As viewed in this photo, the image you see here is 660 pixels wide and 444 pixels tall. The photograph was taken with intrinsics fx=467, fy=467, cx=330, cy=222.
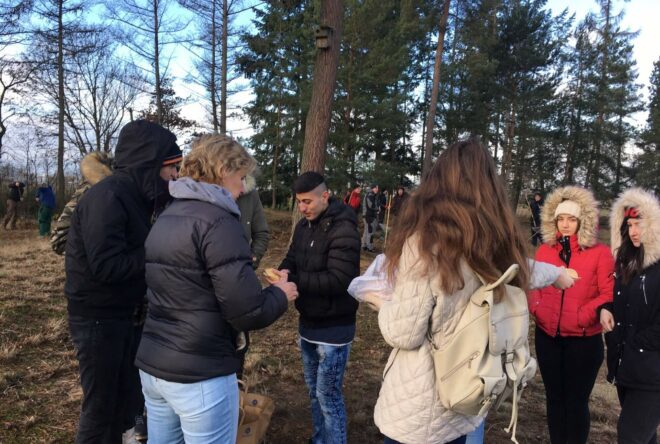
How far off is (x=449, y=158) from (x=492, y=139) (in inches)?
1086

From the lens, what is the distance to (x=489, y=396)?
1.70 metres

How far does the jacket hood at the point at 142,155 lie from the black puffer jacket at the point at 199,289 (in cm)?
77

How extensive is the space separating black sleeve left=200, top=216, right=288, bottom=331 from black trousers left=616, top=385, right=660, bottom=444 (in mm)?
2294

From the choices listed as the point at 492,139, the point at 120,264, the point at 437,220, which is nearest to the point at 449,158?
the point at 437,220

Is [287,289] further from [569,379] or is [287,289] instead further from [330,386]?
[569,379]

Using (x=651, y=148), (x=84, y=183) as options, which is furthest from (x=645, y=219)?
(x=651, y=148)

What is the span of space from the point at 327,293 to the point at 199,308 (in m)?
1.10

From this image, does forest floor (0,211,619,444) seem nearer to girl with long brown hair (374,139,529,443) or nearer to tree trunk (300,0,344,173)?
girl with long brown hair (374,139,529,443)

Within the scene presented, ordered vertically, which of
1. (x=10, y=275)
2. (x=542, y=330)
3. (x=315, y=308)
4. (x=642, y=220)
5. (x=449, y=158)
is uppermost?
(x=449, y=158)

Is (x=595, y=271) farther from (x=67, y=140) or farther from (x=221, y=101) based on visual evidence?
(x=67, y=140)

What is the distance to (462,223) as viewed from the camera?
1721mm

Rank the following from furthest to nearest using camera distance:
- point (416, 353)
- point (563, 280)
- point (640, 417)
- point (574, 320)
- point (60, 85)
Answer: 1. point (60, 85)
2. point (574, 320)
3. point (640, 417)
4. point (563, 280)
5. point (416, 353)

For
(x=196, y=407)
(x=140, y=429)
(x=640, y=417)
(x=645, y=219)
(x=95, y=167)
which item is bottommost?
(x=140, y=429)

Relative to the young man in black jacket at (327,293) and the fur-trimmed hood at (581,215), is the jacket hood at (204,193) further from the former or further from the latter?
the fur-trimmed hood at (581,215)
